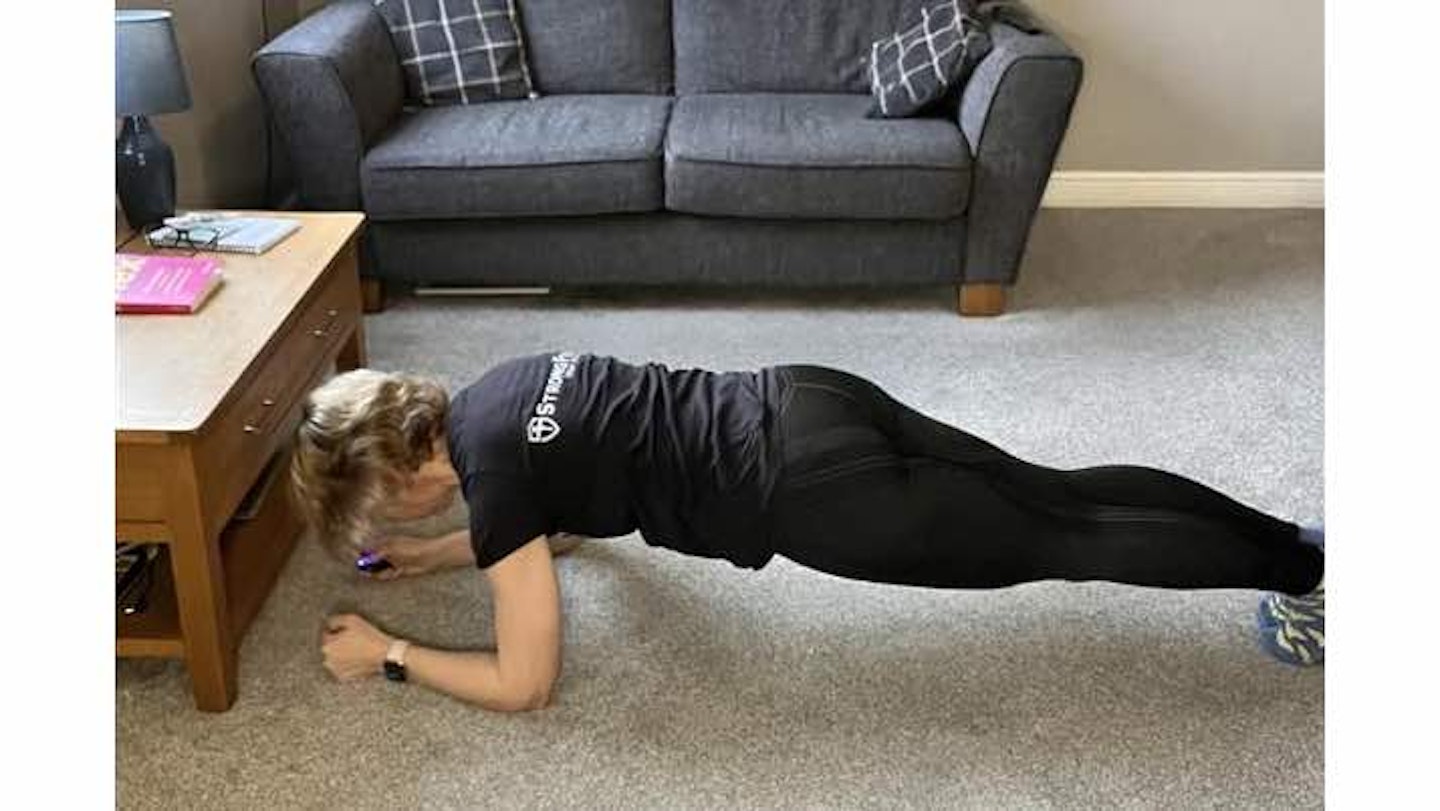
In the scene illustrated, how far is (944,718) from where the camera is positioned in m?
2.14

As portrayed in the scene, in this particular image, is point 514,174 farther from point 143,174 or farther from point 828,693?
point 828,693

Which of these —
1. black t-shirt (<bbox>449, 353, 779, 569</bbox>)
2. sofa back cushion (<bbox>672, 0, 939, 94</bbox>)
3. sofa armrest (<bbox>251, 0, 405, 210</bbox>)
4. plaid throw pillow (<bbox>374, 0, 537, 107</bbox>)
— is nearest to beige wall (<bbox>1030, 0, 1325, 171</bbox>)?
sofa back cushion (<bbox>672, 0, 939, 94</bbox>)

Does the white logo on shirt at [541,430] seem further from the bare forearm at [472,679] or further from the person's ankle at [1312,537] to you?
the person's ankle at [1312,537]

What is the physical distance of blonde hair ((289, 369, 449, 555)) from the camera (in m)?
2.00

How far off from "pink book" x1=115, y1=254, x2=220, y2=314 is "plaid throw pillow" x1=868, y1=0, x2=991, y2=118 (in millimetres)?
1657

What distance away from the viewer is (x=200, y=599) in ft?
6.82

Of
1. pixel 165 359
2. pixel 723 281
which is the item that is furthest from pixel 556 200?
pixel 165 359

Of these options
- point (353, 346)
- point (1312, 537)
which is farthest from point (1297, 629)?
point (353, 346)

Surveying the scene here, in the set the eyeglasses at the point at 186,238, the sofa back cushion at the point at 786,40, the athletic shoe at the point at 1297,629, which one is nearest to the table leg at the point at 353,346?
the eyeglasses at the point at 186,238

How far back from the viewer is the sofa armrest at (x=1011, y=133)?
3291 mm

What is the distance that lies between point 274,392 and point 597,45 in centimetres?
183

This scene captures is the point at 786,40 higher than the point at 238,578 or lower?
higher

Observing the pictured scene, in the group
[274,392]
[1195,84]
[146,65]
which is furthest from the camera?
[1195,84]
